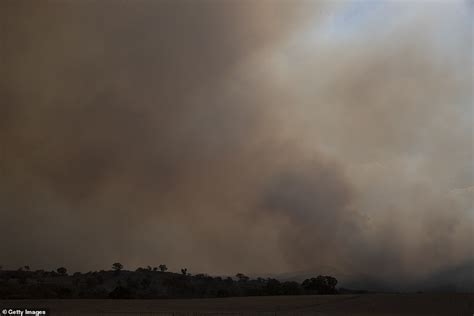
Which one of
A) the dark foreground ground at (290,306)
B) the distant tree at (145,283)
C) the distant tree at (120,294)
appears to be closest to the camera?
the dark foreground ground at (290,306)

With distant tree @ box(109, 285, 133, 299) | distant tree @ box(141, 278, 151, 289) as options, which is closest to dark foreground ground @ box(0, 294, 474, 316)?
distant tree @ box(109, 285, 133, 299)

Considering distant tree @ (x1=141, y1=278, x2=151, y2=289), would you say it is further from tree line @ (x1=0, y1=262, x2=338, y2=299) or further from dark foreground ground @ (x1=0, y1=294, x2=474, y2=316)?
dark foreground ground @ (x1=0, y1=294, x2=474, y2=316)

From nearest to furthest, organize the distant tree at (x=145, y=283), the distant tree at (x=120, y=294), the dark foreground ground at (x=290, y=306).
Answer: the dark foreground ground at (x=290, y=306) → the distant tree at (x=120, y=294) → the distant tree at (x=145, y=283)

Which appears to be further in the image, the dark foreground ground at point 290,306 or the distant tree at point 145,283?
the distant tree at point 145,283

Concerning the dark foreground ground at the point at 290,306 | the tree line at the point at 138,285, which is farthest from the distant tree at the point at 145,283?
the dark foreground ground at the point at 290,306

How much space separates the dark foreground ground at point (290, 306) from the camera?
62.5m

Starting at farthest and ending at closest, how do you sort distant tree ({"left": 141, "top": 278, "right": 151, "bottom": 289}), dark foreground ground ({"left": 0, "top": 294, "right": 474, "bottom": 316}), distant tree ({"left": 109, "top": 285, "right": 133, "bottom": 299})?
distant tree ({"left": 141, "top": 278, "right": 151, "bottom": 289})
distant tree ({"left": 109, "top": 285, "right": 133, "bottom": 299})
dark foreground ground ({"left": 0, "top": 294, "right": 474, "bottom": 316})

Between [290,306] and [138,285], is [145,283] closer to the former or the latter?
[138,285]

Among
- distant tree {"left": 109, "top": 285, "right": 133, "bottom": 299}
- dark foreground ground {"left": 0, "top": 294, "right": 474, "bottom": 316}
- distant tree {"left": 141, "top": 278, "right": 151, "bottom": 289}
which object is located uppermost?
distant tree {"left": 141, "top": 278, "right": 151, "bottom": 289}

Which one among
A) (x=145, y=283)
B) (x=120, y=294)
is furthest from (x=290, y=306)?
(x=145, y=283)

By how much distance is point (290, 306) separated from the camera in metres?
73.4

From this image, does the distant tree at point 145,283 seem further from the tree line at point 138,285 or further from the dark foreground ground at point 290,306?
the dark foreground ground at point 290,306

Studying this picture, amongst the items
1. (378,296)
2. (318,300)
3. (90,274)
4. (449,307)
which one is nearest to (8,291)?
(90,274)

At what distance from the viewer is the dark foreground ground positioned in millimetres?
62500
